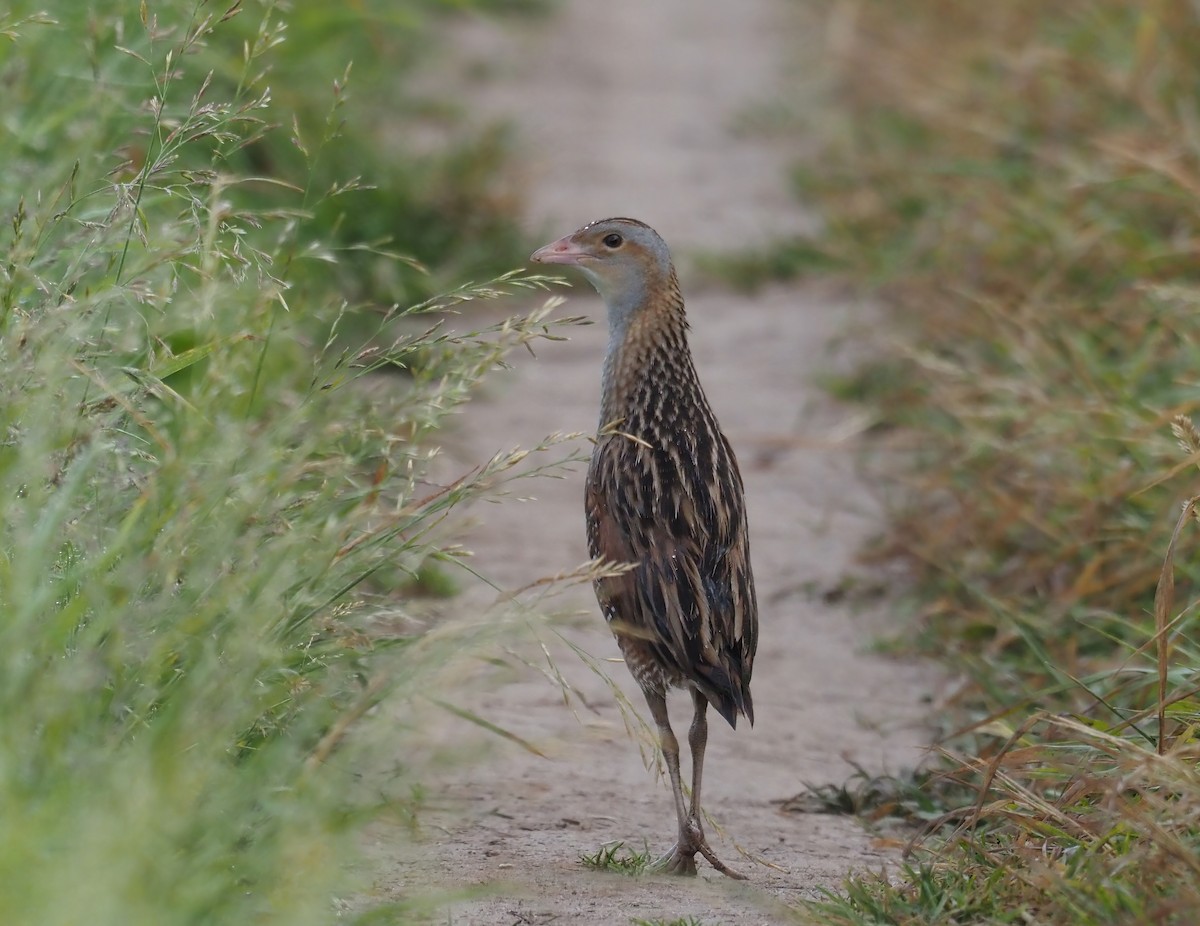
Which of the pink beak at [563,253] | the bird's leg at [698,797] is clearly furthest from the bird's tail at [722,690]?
the pink beak at [563,253]

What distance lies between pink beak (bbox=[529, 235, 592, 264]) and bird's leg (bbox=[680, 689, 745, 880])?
1.24 meters

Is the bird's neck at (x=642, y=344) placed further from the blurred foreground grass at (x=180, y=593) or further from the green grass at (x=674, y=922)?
the green grass at (x=674, y=922)

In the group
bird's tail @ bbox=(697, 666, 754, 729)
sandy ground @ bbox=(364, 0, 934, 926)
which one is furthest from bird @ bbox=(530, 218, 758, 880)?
sandy ground @ bbox=(364, 0, 934, 926)

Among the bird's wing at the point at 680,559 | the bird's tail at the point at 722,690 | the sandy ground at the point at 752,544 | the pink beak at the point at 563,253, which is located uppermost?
the pink beak at the point at 563,253

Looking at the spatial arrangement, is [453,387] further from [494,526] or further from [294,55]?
[294,55]

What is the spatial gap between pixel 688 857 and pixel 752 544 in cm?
249

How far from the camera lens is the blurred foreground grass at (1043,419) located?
3.21m

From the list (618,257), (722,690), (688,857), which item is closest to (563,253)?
(618,257)

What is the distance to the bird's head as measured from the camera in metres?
4.46

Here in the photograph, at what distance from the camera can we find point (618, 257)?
4.50m

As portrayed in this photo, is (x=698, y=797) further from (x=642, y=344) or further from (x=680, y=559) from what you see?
(x=642, y=344)

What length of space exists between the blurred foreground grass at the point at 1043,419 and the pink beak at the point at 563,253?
142cm

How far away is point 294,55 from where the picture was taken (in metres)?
7.30

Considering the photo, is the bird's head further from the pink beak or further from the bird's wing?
the bird's wing
